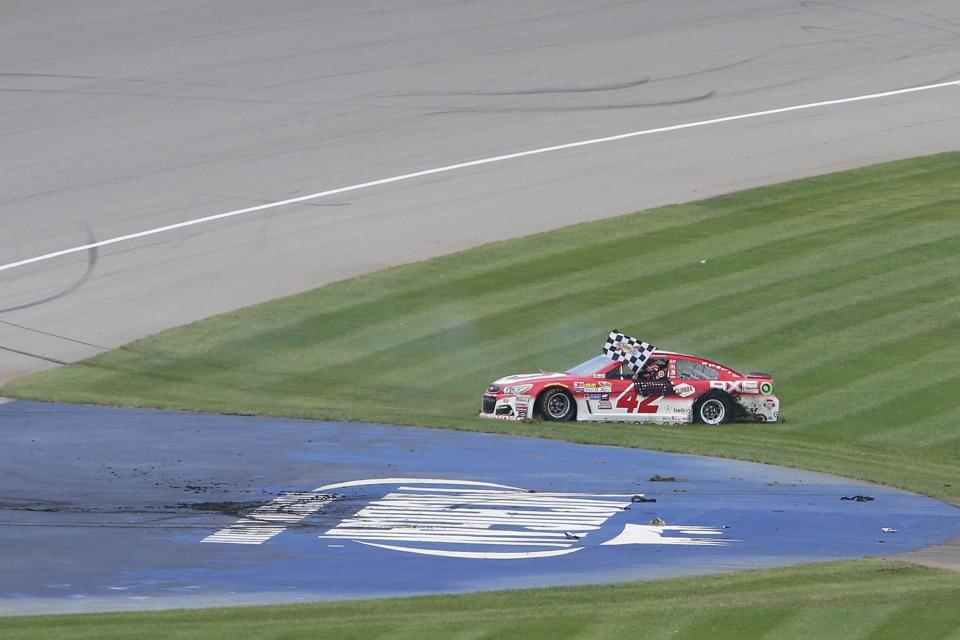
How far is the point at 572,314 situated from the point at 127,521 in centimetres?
1471

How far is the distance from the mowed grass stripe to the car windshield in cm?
116

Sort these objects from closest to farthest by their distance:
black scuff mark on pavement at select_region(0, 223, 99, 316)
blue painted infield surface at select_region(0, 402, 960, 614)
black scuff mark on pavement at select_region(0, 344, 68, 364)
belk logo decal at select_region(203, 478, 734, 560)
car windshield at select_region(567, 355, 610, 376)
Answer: blue painted infield surface at select_region(0, 402, 960, 614)
belk logo decal at select_region(203, 478, 734, 560)
car windshield at select_region(567, 355, 610, 376)
black scuff mark on pavement at select_region(0, 344, 68, 364)
black scuff mark on pavement at select_region(0, 223, 99, 316)

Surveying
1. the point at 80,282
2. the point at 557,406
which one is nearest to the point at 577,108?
the point at 80,282

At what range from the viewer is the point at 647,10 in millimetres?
51188

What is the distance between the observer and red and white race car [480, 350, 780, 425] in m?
25.0

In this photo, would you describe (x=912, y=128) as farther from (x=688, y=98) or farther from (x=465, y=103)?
(x=465, y=103)

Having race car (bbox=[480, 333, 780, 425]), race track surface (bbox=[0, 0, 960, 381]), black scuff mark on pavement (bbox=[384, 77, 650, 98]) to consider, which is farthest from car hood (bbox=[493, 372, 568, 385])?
black scuff mark on pavement (bbox=[384, 77, 650, 98])

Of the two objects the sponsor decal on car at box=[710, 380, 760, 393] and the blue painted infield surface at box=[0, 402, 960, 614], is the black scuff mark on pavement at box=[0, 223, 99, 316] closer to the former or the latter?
the blue painted infield surface at box=[0, 402, 960, 614]

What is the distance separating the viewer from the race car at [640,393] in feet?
82.0

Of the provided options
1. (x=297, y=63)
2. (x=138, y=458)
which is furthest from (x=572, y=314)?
(x=297, y=63)

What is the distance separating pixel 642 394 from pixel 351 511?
832 centimetres

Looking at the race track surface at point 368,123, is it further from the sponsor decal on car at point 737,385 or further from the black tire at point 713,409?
the sponsor decal on car at point 737,385

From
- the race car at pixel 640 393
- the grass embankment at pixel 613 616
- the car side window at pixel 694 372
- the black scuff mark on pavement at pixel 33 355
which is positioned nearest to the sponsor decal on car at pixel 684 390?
the race car at pixel 640 393

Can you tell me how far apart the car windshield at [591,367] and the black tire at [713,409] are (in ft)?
5.38
